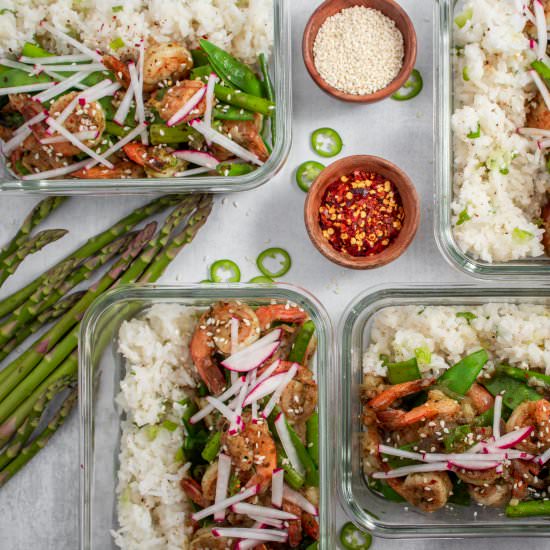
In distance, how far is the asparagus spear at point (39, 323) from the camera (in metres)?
3.22

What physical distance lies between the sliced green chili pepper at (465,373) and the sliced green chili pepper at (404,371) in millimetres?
→ 130

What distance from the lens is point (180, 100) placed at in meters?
2.96

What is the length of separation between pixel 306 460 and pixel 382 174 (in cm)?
127

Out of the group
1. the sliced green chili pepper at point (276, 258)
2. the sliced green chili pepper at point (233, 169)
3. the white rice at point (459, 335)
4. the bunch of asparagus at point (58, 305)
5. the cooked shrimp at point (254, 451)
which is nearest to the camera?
the cooked shrimp at point (254, 451)

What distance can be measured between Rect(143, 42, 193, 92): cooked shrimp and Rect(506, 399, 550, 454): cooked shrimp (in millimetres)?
2031

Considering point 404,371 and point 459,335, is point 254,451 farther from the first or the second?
point 459,335

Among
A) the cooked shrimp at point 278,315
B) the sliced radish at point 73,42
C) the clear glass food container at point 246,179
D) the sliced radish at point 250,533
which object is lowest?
the sliced radish at point 250,533

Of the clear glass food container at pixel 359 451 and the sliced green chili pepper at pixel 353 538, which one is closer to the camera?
the clear glass food container at pixel 359 451

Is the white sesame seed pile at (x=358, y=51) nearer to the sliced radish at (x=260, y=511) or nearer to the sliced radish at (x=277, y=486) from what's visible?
the sliced radish at (x=277, y=486)

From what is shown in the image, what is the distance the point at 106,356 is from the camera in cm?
304

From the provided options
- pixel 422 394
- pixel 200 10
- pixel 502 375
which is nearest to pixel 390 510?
pixel 422 394

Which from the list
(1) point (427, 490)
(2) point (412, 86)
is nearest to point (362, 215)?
(2) point (412, 86)

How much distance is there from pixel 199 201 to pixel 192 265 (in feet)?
1.00

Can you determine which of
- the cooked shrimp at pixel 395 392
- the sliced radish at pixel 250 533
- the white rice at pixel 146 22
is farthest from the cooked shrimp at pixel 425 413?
the white rice at pixel 146 22
